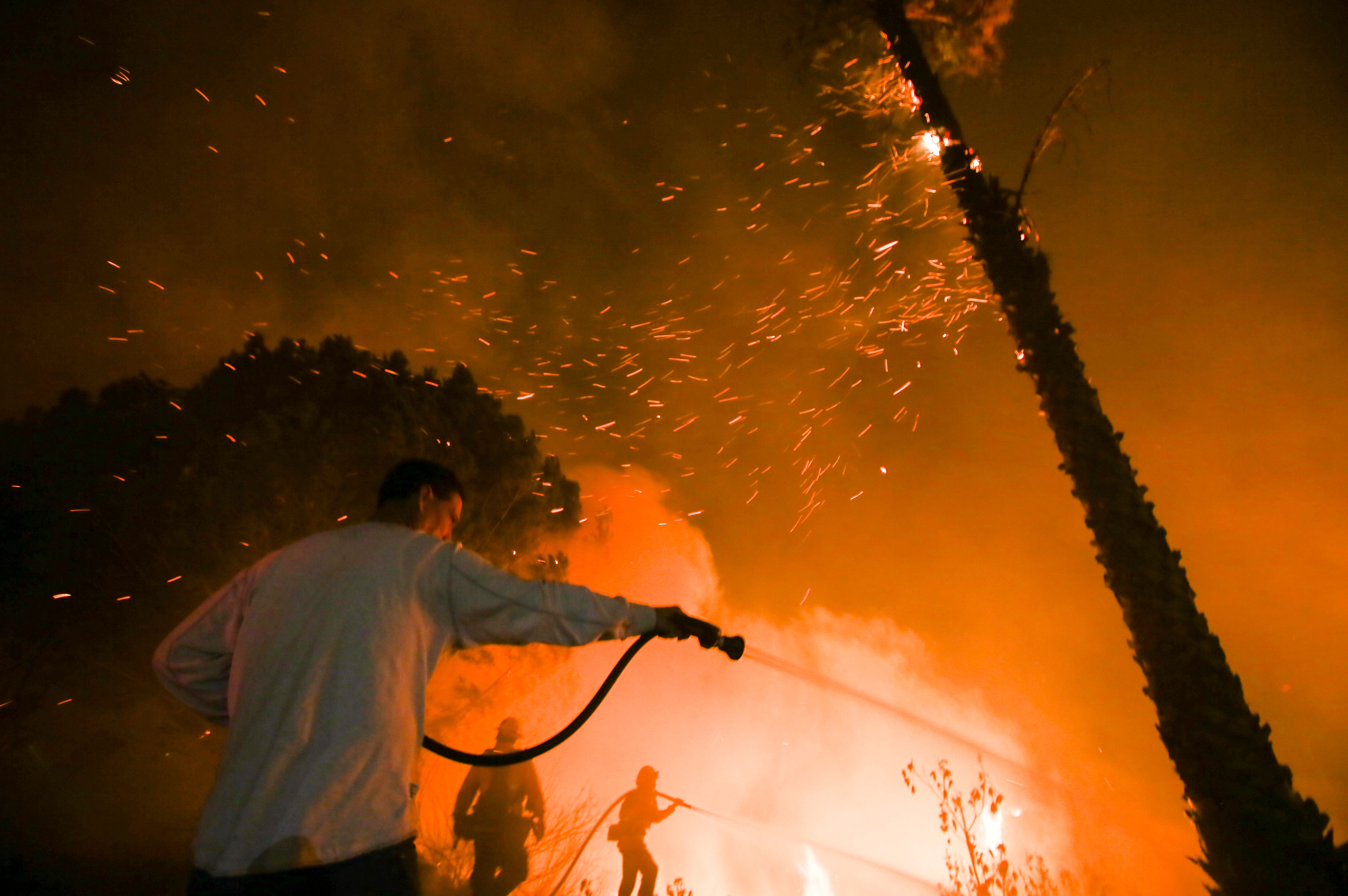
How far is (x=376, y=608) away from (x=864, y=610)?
2014 cm

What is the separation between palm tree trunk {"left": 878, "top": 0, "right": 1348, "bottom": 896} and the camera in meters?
3.99

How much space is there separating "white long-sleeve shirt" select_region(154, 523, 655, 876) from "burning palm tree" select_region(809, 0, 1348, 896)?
14.5 ft

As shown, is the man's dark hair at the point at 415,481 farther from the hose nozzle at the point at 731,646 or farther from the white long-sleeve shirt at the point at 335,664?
the hose nozzle at the point at 731,646

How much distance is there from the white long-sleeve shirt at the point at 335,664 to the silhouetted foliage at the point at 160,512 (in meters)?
5.81

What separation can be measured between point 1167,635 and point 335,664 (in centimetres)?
542

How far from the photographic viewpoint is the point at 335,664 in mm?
1833

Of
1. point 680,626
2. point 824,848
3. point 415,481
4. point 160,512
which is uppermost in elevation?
point 824,848

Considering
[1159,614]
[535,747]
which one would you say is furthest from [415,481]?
[1159,614]

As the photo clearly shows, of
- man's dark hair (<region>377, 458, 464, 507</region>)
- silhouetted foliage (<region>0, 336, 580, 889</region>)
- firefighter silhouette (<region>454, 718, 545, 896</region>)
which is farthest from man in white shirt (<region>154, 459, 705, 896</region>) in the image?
silhouetted foliage (<region>0, 336, 580, 889</region>)

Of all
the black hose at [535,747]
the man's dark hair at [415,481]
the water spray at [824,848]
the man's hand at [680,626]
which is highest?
the water spray at [824,848]

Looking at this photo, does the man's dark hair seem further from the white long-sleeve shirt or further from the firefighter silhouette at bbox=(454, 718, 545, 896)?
the firefighter silhouette at bbox=(454, 718, 545, 896)

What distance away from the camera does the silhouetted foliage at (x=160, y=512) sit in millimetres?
7285

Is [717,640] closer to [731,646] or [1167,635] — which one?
[731,646]

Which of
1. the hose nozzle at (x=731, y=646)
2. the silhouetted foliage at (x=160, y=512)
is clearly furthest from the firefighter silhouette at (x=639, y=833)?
the hose nozzle at (x=731, y=646)
